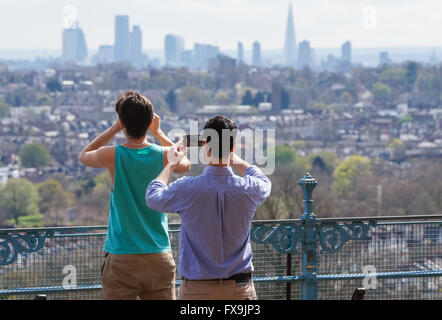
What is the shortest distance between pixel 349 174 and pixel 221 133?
65.3m

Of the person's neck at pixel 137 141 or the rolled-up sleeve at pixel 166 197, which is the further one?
the person's neck at pixel 137 141

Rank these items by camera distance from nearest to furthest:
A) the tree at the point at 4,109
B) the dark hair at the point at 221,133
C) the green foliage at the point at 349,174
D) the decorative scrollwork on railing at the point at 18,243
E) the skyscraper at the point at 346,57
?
the dark hair at the point at 221,133
the decorative scrollwork on railing at the point at 18,243
the green foliage at the point at 349,174
the tree at the point at 4,109
the skyscraper at the point at 346,57

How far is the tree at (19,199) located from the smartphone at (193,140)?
5853 cm

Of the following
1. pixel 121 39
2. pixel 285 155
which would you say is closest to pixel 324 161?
pixel 285 155

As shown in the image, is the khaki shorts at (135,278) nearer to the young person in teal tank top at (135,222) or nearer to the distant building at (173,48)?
the young person in teal tank top at (135,222)

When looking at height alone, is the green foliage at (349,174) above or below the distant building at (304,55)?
below

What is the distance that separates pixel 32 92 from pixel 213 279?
114 metres

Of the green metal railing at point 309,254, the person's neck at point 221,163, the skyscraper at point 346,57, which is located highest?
the skyscraper at point 346,57

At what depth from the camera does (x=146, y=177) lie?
278 centimetres

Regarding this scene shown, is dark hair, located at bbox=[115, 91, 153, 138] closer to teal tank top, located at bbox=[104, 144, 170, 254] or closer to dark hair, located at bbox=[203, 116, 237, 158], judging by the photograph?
teal tank top, located at bbox=[104, 144, 170, 254]

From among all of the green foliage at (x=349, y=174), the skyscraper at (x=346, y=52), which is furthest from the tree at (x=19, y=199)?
the skyscraper at (x=346, y=52)

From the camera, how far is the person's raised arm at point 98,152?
281cm

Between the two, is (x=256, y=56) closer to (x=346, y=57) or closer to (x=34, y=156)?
(x=346, y=57)
